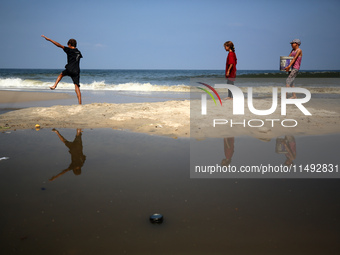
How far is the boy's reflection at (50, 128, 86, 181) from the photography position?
3209 millimetres

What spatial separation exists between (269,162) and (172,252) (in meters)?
2.09

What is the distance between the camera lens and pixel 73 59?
8.14 m

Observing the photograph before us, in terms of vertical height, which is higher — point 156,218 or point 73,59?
point 73,59

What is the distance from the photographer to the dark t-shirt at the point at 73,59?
8.06 metres

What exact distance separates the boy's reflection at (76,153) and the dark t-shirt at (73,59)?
358 cm

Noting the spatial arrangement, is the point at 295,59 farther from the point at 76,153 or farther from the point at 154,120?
the point at 76,153

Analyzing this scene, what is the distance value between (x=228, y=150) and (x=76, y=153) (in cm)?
204

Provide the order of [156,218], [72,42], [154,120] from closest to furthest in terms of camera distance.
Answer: [156,218]
[154,120]
[72,42]

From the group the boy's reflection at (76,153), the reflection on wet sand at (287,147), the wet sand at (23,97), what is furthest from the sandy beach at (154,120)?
the wet sand at (23,97)

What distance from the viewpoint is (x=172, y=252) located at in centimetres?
183

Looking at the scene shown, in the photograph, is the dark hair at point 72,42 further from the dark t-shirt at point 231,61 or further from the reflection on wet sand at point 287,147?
the reflection on wet sand at point 287,147

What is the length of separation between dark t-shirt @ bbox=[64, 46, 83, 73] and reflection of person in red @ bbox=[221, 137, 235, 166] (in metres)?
5.30

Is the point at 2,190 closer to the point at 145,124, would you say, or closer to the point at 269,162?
the point at 269,162

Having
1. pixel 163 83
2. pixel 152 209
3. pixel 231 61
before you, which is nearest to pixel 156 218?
pixel 152 209
